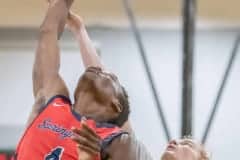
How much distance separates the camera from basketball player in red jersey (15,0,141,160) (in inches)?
72.4

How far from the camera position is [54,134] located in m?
1.86

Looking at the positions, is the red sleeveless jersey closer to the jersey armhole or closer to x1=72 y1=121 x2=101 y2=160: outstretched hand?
the jersey armhole

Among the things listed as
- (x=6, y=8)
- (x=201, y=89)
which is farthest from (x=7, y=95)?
(x=201, y=89)

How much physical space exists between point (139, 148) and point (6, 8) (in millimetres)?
2594

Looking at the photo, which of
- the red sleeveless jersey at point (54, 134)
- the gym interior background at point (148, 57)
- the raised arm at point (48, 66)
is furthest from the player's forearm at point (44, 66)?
the gym interior background at point (148, 57)

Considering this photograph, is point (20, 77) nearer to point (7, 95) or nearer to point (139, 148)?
point (7, 95)

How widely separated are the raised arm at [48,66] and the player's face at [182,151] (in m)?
0.39

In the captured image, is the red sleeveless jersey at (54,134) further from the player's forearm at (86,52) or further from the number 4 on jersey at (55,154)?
the player's forearm at (86,52)

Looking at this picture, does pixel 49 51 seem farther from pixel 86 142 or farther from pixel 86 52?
pixel 86 142

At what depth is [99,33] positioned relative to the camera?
4203mm

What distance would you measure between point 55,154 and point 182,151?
0.34 m

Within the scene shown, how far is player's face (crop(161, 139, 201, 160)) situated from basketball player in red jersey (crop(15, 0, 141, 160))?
0.13 metres

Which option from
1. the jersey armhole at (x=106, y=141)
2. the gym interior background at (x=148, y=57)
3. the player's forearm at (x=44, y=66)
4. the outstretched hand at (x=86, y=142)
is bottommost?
the outstretched hand at (x=86, y=142)

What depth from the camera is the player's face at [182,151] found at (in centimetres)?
175
